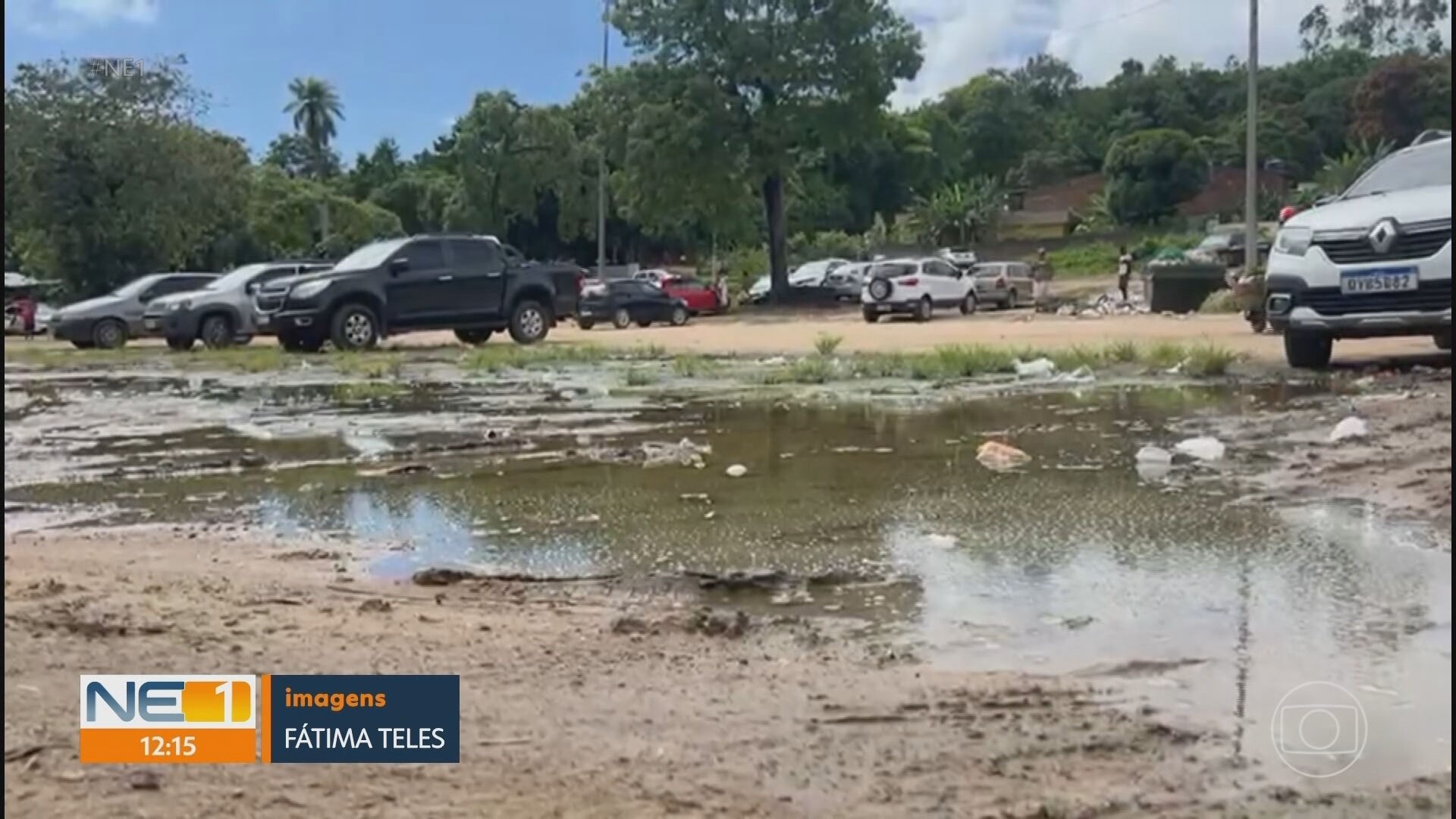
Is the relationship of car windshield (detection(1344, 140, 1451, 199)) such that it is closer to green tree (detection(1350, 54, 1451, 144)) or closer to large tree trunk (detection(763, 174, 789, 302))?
large tree trunk (detection(763, 174, 789, 302))

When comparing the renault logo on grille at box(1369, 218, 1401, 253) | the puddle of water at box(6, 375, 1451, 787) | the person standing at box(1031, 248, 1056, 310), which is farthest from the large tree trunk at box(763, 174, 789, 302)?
the puddle of water at box(6, 375, 1451, 787)

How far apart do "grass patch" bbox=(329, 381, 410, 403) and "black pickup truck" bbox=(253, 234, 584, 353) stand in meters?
6.45

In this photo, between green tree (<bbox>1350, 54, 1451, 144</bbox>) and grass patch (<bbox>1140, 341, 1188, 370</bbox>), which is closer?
grass patch (<bbox>1140, 341, 1188, 370</bbox>)

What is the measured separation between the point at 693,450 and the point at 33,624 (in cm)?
451

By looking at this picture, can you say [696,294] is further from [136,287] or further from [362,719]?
[362,719]

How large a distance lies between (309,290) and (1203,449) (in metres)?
15.3

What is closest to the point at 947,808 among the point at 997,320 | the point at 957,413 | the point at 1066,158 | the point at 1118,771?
the point at 1118,771

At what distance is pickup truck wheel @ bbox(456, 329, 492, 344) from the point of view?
22578 mm

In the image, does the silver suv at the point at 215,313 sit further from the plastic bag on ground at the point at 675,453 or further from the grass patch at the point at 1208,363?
the plastic bag on ground at the point at 675,453

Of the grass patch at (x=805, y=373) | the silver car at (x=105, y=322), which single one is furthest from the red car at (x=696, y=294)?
the grass patch at (x=805, y=373)

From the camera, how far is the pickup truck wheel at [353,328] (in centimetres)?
2044

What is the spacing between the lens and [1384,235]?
35.4 feet

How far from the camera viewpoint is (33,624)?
4.41 meters

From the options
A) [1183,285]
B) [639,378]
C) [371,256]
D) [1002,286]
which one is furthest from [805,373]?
[1002,286]
